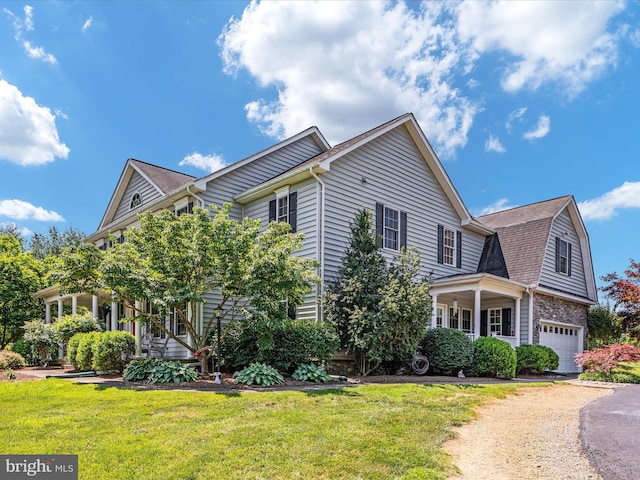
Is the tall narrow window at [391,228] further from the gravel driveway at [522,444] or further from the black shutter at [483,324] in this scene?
the gravel driveway at [522,444]

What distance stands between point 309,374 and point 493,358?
6.08m

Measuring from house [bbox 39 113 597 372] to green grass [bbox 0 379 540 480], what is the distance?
19.3ft

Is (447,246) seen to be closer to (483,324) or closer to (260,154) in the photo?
(483,324)

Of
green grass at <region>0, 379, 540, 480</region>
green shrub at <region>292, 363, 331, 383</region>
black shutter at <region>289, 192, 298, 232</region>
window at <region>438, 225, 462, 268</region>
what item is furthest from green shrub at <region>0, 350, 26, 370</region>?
window at <region>438, 225, 462, 268</region>

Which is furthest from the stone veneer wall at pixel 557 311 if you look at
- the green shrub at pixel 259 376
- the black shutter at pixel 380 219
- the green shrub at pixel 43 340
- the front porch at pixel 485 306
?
the green shrub at pixel 43 340

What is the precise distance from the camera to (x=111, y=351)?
1284 centimetres

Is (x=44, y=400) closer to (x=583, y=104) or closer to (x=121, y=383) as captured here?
(x=121, y=383)

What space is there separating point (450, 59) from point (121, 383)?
12.0m

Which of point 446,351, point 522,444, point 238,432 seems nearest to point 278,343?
point 446,351

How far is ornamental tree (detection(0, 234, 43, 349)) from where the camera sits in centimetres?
2469

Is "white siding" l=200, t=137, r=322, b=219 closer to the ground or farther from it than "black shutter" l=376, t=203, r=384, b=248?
farther from it

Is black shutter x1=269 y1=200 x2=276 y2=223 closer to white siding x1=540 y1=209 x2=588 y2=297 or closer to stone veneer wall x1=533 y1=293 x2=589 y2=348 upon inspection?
stone veneer wall x1=533 y1=293 x2=589 y2=348

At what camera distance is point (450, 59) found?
1405 cm

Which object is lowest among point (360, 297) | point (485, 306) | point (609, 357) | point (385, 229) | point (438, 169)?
point (609, 357)
